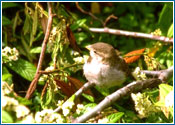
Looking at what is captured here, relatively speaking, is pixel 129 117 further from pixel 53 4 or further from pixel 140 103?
pixel 53 4

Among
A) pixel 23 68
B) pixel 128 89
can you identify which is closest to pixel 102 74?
pixel 128 89

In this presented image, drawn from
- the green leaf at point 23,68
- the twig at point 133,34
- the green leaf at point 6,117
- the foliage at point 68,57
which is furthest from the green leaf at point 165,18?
the green leaf at point 6,117

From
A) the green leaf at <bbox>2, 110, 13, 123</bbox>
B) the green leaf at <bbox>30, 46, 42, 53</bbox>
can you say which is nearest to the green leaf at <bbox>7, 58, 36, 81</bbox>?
the green leaf at <bbox>30, 46, 42, 53</bbox>

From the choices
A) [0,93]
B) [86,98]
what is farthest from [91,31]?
[0,93]

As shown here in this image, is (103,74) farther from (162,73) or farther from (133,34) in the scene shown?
(133,34)

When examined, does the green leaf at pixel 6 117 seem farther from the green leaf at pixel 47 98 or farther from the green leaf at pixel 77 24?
the green leaf at pixel 77 24

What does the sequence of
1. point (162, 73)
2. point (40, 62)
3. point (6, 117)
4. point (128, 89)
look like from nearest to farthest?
point (6, 117) → point (128, 89) → point (40, 62) → point (162, 73)
